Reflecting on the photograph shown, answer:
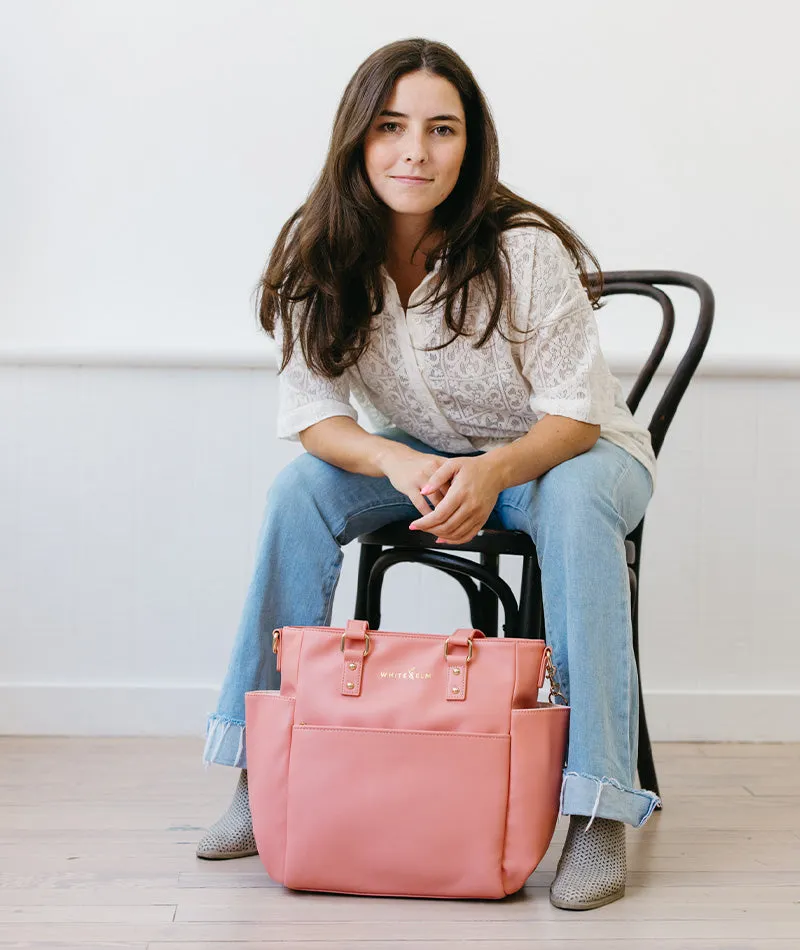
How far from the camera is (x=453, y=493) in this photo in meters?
1.21

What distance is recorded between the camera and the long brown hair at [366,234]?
1312 millimetres

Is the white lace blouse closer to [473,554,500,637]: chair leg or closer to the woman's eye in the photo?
the woman's eye

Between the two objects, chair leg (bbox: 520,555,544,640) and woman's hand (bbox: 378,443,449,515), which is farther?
chair leg (bbox: 520,555,544,640)

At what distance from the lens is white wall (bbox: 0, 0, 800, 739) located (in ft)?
6.27

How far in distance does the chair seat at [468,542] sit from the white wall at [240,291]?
584 millimetres

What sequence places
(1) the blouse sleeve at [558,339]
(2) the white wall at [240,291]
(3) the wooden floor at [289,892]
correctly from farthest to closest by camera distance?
(2) the white wall at [240,291], (1) the blouse sleeve at [558,339], (3) the wooden floor at [289,892]

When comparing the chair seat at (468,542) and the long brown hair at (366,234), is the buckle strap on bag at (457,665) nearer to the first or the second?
the chair seat at (468,542)

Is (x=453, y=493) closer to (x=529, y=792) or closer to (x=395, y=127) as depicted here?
(x=529, y=792)

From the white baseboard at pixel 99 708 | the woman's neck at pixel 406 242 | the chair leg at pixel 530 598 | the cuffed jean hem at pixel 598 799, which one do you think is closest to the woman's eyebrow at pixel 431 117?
the woman's neck at pixel 406 242

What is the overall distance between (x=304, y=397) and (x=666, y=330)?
575 millimetres

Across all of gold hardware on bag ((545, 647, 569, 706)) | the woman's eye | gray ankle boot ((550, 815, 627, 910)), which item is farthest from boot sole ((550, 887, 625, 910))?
the woman's eye

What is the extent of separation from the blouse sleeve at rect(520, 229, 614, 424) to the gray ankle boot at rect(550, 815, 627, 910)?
0.45 meters

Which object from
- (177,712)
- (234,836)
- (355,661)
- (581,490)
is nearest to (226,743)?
(234,836)

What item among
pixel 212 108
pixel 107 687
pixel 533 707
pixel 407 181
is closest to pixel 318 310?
pixel 407 181
